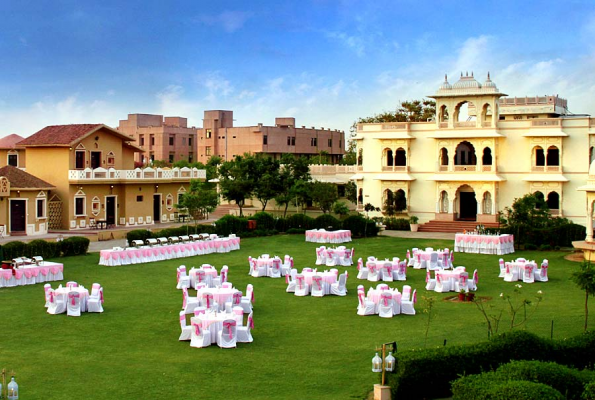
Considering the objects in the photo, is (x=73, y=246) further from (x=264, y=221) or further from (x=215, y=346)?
(x=215, y=346)

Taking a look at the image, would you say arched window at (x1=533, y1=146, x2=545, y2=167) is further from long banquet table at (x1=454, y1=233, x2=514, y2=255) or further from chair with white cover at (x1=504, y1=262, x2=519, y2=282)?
chair with white cover at (x1=504, y1=262, x2=519, y2=282)

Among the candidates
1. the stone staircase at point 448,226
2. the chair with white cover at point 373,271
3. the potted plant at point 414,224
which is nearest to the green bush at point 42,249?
the chair with white cover at point 373,271

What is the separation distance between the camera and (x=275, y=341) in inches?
741

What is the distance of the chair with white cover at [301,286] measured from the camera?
25.4 m

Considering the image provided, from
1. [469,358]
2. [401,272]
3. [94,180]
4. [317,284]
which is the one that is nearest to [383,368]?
[469,358]

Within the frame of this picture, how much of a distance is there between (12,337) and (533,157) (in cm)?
3507

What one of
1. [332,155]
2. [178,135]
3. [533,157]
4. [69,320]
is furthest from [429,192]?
[178,135]

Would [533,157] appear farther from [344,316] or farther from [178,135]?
[178,135]

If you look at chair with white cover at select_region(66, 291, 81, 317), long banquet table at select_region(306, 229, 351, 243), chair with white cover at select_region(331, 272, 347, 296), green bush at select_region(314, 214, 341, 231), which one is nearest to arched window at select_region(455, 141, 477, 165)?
green bush at select_region(314, 214, 341, 231)

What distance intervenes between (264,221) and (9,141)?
19.7m

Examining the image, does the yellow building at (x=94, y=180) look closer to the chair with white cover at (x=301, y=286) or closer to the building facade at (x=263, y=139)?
the chair with white cover at (x=301, y=286)

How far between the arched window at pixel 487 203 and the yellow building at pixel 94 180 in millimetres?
19978

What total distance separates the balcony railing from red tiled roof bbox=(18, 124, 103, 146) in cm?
211

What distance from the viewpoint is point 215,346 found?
1825cm
